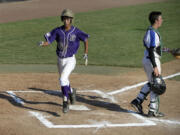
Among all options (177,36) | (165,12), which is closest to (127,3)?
(165,12)

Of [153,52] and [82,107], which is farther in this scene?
[82,107]

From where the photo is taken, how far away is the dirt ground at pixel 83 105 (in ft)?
24.5

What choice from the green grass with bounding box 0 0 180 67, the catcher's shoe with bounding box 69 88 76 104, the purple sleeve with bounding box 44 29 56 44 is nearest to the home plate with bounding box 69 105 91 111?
the catcher's shoe with bounding box 69 88 76 104

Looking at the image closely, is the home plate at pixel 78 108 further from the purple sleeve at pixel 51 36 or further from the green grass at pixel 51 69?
the green grass at pixel 51 69

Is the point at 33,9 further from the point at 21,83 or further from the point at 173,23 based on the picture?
the point at 21,83

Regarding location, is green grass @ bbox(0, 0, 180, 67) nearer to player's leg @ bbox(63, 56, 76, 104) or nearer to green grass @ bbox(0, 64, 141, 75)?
green grass @ bbox(0, 64, 141, 75)

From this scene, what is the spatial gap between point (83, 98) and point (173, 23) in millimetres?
13502

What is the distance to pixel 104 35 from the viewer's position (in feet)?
62.1

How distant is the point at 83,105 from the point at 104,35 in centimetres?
1009

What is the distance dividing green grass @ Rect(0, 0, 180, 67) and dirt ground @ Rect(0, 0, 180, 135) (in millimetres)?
2248

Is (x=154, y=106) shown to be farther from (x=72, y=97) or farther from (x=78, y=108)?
(x=72, y=97)

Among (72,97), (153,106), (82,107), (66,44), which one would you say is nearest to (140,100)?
(153,106)

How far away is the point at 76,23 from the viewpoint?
22.1m

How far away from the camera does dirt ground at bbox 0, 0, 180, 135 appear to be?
7.46m
